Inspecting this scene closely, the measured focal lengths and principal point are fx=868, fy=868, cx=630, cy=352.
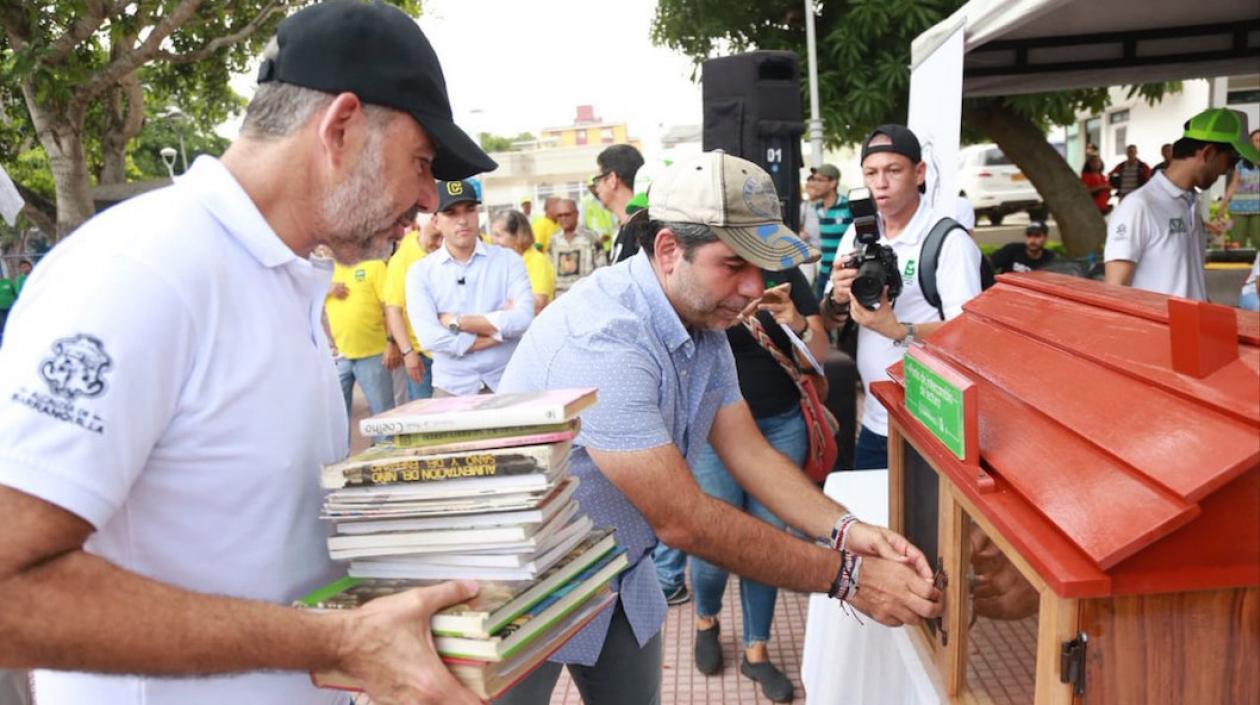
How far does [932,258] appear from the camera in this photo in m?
2.77

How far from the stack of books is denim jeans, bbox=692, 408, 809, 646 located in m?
1.99

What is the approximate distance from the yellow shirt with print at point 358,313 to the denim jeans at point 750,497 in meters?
2.90

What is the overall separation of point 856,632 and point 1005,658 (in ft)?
1.82

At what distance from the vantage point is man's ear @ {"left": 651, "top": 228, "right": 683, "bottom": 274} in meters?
1.66

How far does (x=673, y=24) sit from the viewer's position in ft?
28.8

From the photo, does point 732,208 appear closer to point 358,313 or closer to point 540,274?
point 358,313

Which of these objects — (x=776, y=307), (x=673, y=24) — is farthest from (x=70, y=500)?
(x=673, y=24)

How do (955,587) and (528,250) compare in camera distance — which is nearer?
(955,587)

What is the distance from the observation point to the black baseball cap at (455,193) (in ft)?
13.6

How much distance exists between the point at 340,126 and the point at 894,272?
2.04m

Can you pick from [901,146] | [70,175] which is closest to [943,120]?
[901,146]

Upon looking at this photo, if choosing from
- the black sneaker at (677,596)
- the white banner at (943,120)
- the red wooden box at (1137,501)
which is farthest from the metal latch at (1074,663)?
the black sneaker at (677,596)

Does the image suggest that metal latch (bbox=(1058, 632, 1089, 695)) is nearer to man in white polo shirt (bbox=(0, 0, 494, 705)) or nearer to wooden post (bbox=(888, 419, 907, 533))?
man in white polo shirt (bbox=(0, 0, 494, 705))

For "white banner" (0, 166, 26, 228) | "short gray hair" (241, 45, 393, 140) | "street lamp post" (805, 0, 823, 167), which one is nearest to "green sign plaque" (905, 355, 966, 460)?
"short gray hair" (241, 45, 393, 140)
